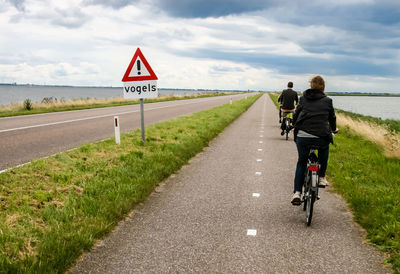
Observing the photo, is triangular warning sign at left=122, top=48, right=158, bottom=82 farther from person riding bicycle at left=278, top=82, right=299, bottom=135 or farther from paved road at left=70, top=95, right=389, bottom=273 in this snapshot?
person riding bicycle at left=278, top=82, right=299, bottom=135

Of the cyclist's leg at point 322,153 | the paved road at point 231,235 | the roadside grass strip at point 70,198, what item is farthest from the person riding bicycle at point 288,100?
the cyclist's leg at point 322,153

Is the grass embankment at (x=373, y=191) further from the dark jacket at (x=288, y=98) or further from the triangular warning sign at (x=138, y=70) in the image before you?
the triangular warning sign at (x=138, y=70)

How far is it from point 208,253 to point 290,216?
184cm

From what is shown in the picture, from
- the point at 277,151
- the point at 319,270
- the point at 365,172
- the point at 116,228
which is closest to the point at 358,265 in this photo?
the point at 319,270

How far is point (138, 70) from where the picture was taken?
27.9 feet

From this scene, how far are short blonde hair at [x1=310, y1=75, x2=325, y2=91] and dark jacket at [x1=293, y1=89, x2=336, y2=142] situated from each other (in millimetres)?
59

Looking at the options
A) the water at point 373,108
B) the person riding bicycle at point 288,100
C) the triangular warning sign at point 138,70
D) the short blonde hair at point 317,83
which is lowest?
the water at point 373,108

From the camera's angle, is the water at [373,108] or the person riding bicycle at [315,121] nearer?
the person riding bicycle at [315,121]

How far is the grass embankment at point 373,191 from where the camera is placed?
4.02m

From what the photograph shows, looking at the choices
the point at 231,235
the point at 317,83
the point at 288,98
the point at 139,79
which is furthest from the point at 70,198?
the point at 288,98

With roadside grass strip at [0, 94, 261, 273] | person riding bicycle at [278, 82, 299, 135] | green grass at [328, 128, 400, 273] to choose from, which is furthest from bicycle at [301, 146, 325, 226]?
person riding bicycle at [278, 82, 299, 135]

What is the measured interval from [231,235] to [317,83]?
2531mm

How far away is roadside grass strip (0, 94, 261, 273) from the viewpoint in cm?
334

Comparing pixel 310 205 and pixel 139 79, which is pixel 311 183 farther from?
pixel 139 79
